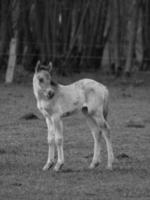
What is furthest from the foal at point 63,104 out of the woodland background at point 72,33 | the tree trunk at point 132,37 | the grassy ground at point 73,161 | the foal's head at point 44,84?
the tree trunk at point 132,37

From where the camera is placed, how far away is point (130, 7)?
100 ft

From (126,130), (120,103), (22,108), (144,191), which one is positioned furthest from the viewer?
(120,103)

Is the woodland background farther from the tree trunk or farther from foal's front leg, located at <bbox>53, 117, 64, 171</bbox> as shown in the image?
foal's front leg, located at <bbox>53, 117, 64, 171</bbox>

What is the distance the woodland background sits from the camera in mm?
27859

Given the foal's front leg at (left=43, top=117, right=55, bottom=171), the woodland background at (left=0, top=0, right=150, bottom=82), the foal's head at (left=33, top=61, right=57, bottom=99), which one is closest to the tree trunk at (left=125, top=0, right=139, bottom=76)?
the woodland background at (left=0, top=0, right=150, bottom=82)

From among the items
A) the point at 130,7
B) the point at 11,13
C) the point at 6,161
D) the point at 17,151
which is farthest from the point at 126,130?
the point at 130,7

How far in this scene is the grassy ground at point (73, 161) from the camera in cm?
954

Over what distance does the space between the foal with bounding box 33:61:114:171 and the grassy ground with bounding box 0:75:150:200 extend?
0.40 meters

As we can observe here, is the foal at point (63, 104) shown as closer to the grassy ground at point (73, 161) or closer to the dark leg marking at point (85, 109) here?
the dark leg marking at point (85, 109)

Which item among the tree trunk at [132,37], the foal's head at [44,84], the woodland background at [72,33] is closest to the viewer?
the foal's head at [44,84]

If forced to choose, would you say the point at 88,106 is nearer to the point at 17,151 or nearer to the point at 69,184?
the point at 69,184

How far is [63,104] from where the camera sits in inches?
436

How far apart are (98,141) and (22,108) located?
8.71 meters

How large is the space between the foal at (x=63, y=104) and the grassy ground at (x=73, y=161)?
1.32ft
